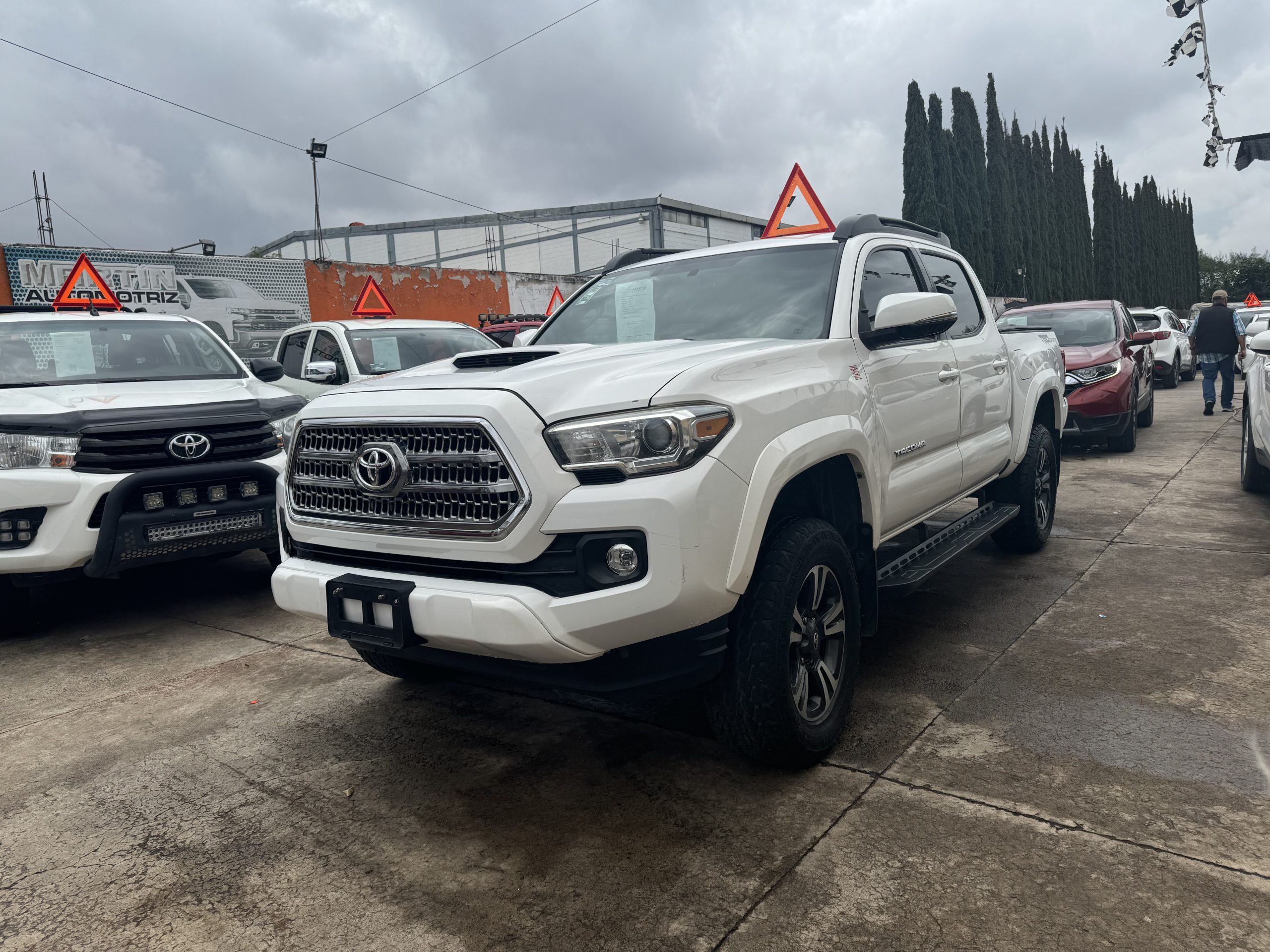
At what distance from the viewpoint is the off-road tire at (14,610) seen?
16.3 feet

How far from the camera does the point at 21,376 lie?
5609 mm

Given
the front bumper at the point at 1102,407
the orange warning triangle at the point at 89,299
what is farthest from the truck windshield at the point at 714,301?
the front bumper at the point at 1102,407

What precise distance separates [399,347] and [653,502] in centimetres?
628

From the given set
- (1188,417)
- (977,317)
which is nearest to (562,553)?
(977,317)

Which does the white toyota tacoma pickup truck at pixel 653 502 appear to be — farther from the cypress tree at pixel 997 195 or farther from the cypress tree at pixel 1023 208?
the cypress tree at pixel 1023 208

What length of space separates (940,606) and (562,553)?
3032mm

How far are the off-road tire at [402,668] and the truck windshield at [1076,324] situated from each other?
27.5 feet

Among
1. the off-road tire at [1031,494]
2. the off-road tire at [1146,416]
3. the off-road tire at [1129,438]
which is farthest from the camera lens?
the off-road tire at [1146,416]

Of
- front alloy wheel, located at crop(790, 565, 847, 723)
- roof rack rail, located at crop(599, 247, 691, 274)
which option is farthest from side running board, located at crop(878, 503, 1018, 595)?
roof rack rail, located at crop(599, 247, 691, 274)

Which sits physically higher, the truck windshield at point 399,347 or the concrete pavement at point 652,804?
the truck windshield at point 399,347

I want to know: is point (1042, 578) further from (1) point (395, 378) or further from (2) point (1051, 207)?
(2) point (1051, 207)

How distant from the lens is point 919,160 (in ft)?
109

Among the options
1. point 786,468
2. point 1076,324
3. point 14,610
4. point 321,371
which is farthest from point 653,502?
point 1076,324

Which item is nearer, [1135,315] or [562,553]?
[562,553]
